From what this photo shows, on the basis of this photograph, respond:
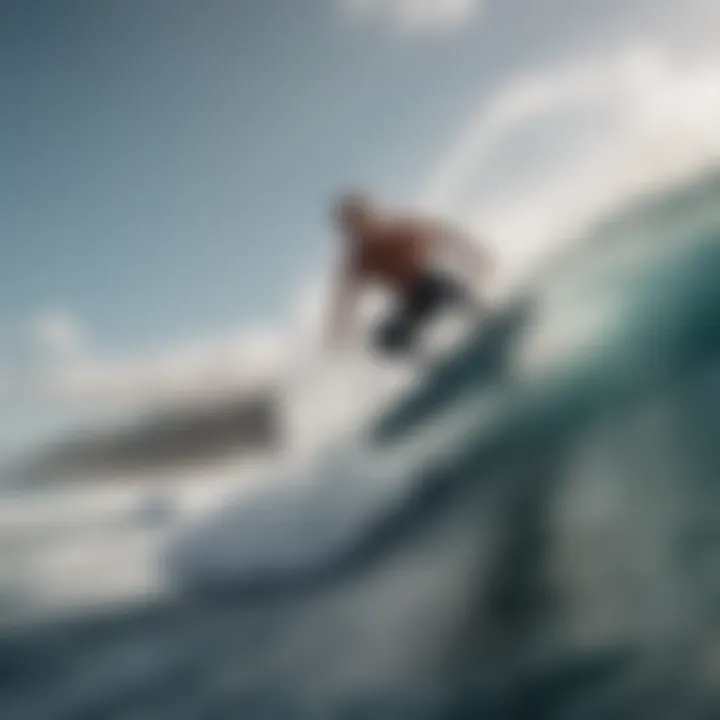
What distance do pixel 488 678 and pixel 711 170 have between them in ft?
6.22

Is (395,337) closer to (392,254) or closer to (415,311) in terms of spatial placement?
(415,311)

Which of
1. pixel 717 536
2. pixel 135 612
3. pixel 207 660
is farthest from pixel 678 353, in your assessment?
pixel 135 612

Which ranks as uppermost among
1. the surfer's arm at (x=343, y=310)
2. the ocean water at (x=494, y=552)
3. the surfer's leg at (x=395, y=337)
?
the surfer's arm at (x=343, y=310)

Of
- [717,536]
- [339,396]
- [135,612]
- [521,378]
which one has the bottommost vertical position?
[717,536]

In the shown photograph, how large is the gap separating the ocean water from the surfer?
20 centimetres

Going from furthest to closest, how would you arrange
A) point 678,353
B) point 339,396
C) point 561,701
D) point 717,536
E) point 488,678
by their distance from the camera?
1. point 339,396
2. point 678,353
3. point 717,536
4. point 488,678
5. point 561,701

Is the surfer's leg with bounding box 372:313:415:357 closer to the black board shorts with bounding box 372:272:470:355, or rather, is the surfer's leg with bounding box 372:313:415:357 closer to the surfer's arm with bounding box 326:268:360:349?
the black board shorts with bounding box 372:272:470:355

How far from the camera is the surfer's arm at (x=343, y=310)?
3064 mm

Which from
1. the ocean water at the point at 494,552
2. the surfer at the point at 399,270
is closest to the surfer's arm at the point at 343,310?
the surfer at the point at 399,270

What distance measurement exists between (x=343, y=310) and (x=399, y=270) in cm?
26

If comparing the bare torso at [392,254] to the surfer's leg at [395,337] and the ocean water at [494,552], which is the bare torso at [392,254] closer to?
the surfer's leg at [395,337]

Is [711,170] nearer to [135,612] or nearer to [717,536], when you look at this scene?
[717,536]

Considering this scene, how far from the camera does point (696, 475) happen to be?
2277mm

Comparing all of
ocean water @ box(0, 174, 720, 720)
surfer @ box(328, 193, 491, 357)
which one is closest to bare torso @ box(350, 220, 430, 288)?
surfer @ box(328, 193, 491, 357)
